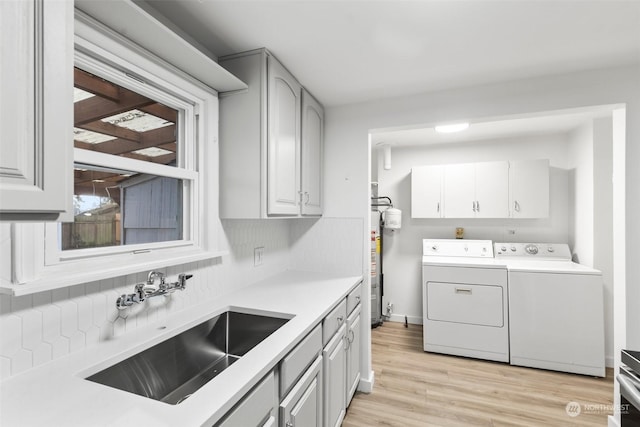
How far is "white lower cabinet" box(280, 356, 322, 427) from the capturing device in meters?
1.13

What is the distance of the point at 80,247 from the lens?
3.55 feet

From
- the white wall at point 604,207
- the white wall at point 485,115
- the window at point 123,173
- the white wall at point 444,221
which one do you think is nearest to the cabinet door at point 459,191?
the white wall at point 444,221

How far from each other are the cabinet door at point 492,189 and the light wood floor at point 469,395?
1508 mm

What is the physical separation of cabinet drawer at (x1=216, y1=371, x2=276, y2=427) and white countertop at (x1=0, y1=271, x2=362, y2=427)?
1.6 inches

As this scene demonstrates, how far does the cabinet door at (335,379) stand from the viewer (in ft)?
5.08

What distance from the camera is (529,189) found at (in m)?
3.09

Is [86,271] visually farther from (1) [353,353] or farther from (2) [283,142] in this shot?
(1) [353,353]

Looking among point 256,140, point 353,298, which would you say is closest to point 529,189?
point 353,298

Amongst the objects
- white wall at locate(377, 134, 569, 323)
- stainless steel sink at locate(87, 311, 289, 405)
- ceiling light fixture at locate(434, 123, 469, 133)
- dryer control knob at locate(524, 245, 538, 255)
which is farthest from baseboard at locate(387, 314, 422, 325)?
stainless steel sink at locate(87, 311, 289, 405)

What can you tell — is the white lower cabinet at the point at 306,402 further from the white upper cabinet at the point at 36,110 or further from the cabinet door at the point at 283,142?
the white upper cabinet at the point at 36,110

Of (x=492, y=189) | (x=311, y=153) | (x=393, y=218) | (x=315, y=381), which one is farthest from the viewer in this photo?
(x=393, y=218)

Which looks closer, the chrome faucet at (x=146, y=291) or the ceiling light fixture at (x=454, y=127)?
the chrome faucet at (x=146, y=291)

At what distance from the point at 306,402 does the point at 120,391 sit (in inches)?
30.1

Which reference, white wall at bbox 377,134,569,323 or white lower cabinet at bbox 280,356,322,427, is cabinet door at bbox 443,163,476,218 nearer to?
white wall at bbox 377,134,569,323
